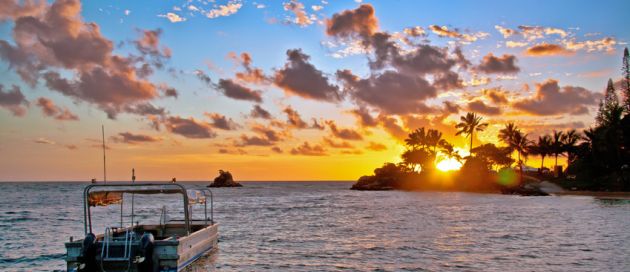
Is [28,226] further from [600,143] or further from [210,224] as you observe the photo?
[600,143]

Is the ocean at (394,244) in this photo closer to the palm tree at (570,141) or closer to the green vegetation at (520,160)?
the green vegetation at (520,160)

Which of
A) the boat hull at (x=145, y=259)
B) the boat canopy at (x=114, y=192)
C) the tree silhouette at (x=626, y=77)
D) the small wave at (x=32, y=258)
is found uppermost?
the tree silhouette at (x=626, y=77)

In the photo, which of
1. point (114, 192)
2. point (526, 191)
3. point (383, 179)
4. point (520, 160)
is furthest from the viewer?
point (383, 179)

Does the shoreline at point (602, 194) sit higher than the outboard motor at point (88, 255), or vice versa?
the outboard motor at point (88, 255)

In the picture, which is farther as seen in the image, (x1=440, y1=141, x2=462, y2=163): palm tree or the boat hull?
(x1=440, y1=141, x2=462, y2=163): palm tree

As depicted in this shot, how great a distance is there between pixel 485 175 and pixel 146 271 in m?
119

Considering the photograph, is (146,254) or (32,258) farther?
(32,258)

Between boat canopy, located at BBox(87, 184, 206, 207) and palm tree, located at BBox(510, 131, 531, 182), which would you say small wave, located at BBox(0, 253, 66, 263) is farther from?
palm tree, located at BBox(510, 131, 531, 182)

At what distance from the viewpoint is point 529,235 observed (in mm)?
32812

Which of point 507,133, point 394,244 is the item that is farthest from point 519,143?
point 394,244

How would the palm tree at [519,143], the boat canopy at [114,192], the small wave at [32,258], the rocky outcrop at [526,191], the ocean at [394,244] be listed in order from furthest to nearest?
the palm tree at [519,143], the rocky outcrop at [526,191], the small wave at [32,258], the ocean at [394,244], the boat canopy at [114,192]

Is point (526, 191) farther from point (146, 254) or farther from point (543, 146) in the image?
point (146, 254)

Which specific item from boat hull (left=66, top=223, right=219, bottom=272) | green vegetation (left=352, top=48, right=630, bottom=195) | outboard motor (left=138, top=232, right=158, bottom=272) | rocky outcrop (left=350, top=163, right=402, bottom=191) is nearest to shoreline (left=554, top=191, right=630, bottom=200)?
green vegetation (left=352, top=48, right=630, bottom=195)

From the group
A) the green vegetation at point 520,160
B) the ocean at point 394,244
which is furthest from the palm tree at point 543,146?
the ocean at point 394,244
